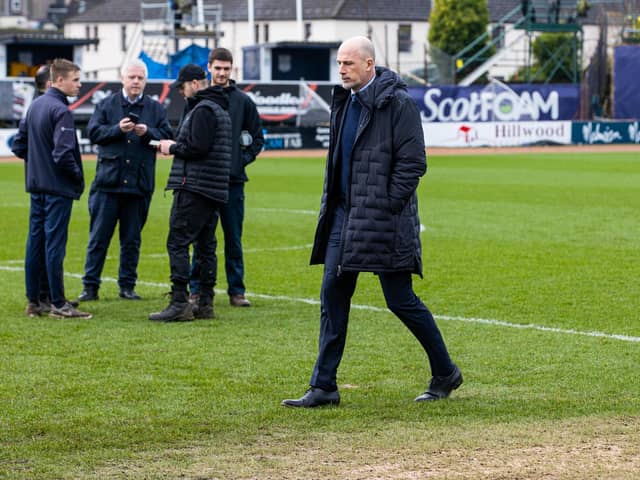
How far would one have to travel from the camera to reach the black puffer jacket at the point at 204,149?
1041 centimetres

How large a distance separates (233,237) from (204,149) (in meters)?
1.65

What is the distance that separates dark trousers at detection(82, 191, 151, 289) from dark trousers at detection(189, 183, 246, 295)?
37.4 inches

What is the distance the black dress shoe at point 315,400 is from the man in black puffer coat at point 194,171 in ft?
10.6

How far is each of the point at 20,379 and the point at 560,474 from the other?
3786mm

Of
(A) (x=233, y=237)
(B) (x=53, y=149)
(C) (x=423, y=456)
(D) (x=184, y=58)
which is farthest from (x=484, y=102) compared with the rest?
(C) (x=423, y=456)

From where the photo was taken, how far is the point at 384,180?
735 centimetres

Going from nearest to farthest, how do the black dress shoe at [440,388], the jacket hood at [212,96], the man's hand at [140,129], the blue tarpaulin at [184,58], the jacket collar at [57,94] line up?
the black dress shoe at [440,388]
the jacket hood at [212,96]
the jacket collar at [57,94]
the man's hand at [140,129]
the blue tarpaulin at [184,58]

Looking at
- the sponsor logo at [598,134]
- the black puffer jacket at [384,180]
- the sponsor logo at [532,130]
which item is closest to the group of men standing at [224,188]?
the black puffer jacket at [384,180]

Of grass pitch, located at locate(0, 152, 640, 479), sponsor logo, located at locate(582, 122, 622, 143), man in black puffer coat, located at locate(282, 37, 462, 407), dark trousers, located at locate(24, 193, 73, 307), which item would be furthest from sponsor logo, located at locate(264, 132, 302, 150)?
man in black puffer coat, located at locate(282, 37, 462, 407)

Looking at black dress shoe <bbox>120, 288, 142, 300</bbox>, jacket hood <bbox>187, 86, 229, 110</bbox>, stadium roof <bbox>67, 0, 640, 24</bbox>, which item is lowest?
black dress shoe <bbox>120, 288, 142, 300</bbox>

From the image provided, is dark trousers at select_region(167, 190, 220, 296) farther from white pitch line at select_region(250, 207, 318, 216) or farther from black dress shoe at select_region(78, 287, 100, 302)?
white pitch line at select_region(250, 207, 318, 216)

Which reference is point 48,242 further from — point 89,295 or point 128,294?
point 128,294

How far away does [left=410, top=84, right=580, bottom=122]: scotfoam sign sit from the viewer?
163 feet

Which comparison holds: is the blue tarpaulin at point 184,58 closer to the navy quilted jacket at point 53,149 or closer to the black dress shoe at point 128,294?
the black dress shoe at point 128,294
